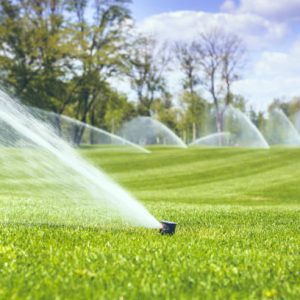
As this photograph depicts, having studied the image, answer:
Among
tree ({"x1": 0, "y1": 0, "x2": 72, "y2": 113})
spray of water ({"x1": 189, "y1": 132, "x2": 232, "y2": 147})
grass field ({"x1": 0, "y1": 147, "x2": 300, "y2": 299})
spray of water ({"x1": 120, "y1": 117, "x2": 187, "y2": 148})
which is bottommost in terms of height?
grass field ({"x1": 0, "y1": 147, "x2": 300, "y2": 299})

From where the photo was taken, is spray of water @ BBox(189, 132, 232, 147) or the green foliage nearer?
the green foliage

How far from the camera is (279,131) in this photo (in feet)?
258

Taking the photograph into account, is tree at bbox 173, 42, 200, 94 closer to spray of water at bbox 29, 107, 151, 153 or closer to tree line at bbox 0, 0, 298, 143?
tree line at bbox 0, 0, 298, 143

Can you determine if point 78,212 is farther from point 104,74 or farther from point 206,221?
point 104,74

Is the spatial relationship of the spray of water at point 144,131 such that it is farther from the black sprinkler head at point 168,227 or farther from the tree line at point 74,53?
the black sprinkler head at point 168,227

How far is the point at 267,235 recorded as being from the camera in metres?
7.20

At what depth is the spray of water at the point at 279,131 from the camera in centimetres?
7508

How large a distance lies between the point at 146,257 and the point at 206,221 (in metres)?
3.92

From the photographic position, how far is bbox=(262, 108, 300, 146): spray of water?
7508cm

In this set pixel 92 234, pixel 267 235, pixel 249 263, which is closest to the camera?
pixel 249 263

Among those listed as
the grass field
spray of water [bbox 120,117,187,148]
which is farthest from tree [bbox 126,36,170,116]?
the grass field

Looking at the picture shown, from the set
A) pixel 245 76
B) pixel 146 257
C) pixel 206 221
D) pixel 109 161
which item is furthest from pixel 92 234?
pixel 245 76

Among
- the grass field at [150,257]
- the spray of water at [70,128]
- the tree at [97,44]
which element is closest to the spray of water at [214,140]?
the spray of water at [70,128]

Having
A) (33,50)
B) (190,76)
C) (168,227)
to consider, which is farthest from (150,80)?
(168,227)
